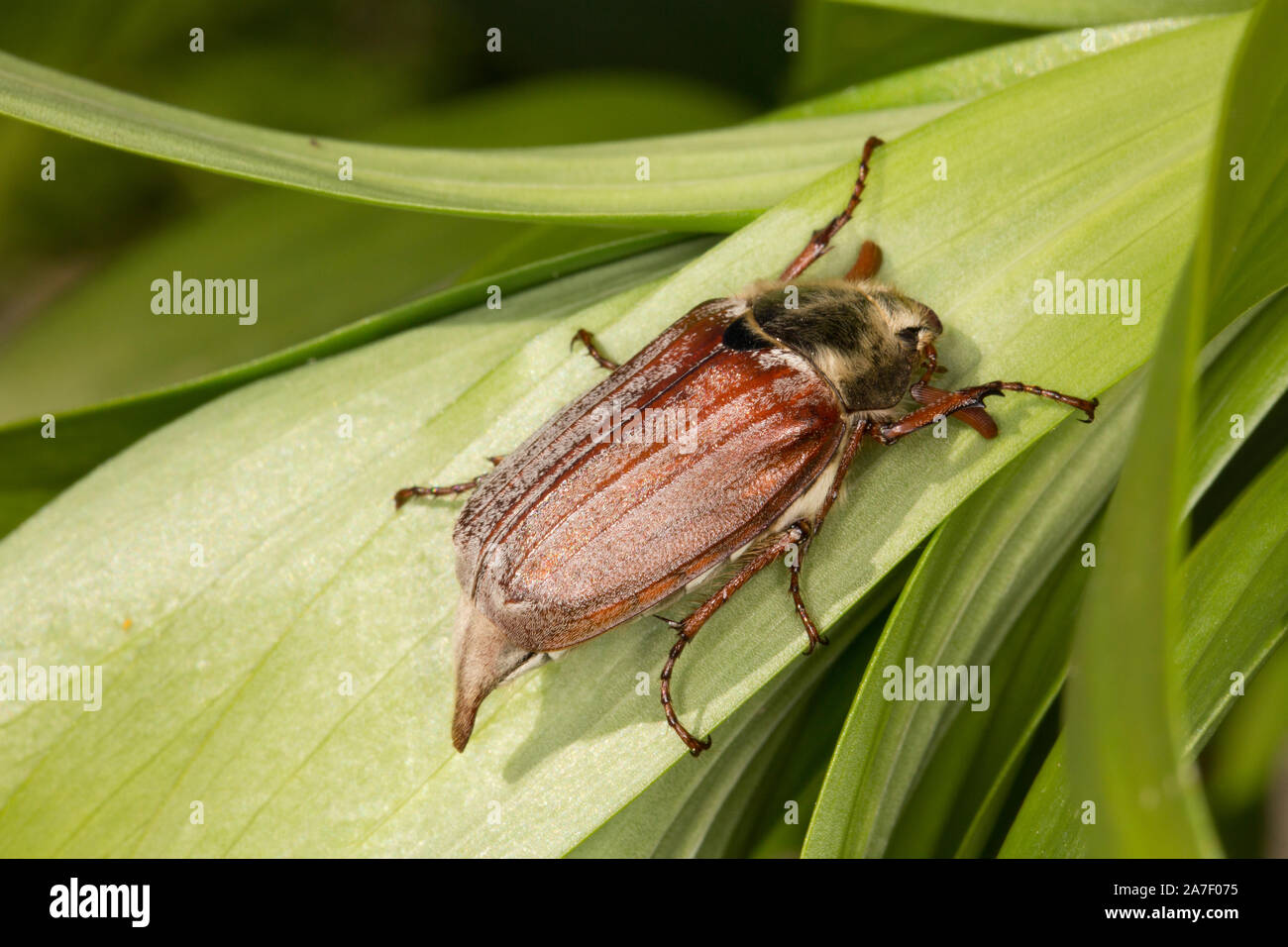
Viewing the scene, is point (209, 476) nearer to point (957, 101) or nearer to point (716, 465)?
point (716, 465)

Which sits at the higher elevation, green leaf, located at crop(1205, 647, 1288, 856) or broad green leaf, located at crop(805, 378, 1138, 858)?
broad green leaf, located at crop(805, 378, 1138, 858)

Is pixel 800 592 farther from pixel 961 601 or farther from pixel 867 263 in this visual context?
pixel 867 263

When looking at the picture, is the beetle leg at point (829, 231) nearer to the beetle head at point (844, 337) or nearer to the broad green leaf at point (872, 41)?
the beetle head at point (844, 337)

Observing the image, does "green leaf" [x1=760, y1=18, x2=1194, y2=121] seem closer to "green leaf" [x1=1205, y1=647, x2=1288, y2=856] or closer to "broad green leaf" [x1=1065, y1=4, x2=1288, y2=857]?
"broad green leaf" [x1=1065, y1=4, x2=1288, y2=857]

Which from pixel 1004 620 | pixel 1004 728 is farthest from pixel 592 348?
pixel 1004 728

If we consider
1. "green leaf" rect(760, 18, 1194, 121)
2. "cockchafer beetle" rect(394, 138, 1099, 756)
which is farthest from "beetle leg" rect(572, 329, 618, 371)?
"green leaf" rect(760, 18, 1194, 121)

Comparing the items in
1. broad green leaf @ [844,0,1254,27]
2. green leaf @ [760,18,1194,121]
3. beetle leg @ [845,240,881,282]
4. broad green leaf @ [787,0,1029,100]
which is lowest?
beetle leg @ [845,240,881,282]
